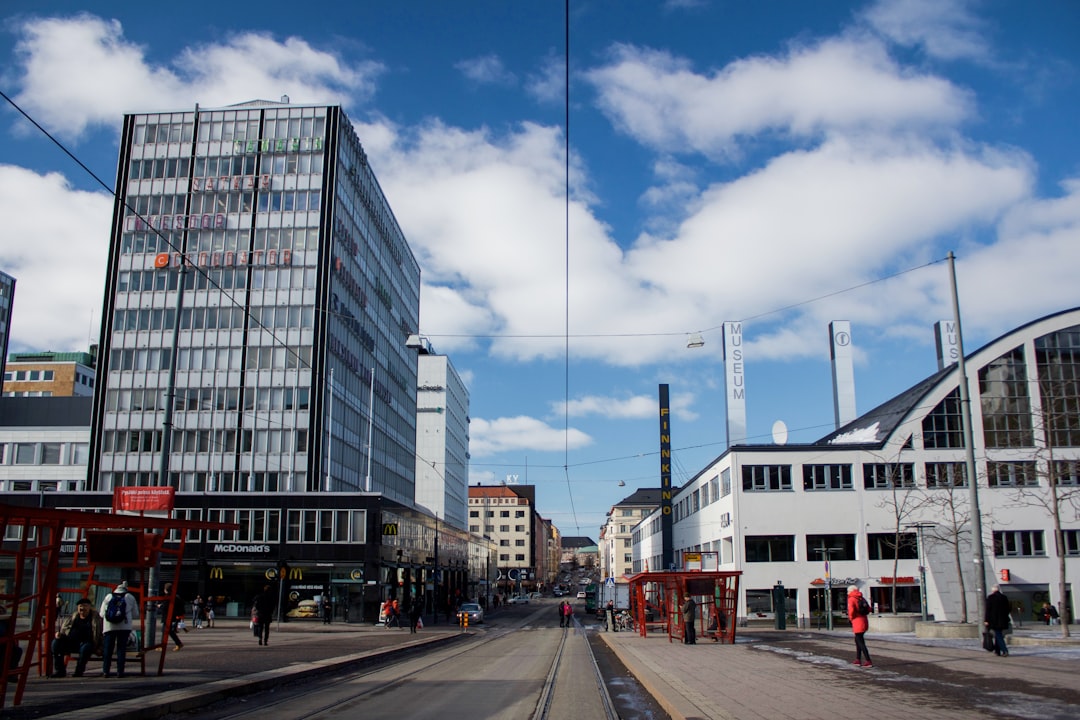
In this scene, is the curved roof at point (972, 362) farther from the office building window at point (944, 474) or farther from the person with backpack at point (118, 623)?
the person with backpack at point (118, 623)

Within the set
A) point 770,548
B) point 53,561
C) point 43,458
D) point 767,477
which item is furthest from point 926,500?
point 43,458

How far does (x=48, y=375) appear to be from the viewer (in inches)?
4432

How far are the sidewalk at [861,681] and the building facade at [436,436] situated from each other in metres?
77.2

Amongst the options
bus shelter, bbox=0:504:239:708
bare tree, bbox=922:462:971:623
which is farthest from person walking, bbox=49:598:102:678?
bare tree, bbox=922:462:971:623

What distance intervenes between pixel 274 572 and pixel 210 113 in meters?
35.8

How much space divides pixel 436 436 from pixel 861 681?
89.3m

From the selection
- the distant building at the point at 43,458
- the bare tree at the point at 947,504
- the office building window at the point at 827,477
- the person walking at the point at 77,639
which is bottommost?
the person walking at the point at 77,639

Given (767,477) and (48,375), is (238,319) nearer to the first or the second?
(767,477)

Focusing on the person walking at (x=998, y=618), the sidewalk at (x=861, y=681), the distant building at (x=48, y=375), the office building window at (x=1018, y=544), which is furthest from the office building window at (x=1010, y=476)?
the distant building at (x=48, y=375)

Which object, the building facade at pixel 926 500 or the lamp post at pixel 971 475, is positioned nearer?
the lamp post at pixel 971 475

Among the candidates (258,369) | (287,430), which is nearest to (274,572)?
(287,430)

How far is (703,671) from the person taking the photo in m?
→ 17.7

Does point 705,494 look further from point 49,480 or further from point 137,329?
point 49,480

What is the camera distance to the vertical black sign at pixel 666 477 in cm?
7125
